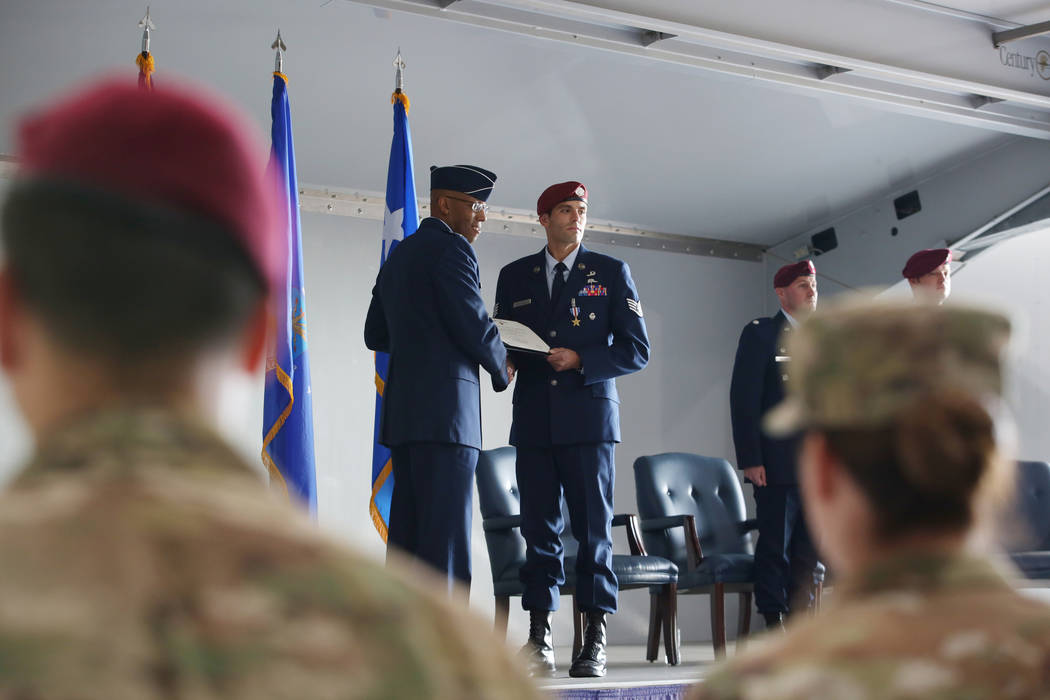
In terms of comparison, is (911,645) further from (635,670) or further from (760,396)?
(760,396)

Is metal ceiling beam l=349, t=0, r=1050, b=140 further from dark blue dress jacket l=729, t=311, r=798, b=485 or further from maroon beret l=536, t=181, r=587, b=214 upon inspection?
dark blue dress jacket l=729, t=311, r=798, b=485

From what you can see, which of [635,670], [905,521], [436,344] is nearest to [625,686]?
[635,670]

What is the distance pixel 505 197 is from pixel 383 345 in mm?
3033

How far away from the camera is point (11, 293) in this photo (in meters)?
0.58

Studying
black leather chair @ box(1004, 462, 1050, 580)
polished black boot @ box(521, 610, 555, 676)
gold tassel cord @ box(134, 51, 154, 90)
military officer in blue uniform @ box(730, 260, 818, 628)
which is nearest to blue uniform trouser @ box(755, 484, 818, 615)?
military officer in blue uniform @ box(730, 260, 818, 628)

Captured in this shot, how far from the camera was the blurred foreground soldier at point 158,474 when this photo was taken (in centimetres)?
49

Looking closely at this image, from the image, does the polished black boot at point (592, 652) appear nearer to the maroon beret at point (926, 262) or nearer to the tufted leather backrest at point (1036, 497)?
the maroon beret at point (926, 262)

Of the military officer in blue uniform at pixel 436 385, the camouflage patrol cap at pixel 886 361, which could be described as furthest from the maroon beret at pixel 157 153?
the military officer in blue uniform at pixel 436 385

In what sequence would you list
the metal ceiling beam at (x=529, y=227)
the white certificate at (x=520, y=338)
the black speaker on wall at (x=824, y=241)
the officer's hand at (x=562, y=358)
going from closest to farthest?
the white certificate at (x=520, y=338) < the officer's hand at (x=562, y=358) < the metal ceiling beam at (x=529, y=227) < the black speaker on wall at (x=824, y=241)

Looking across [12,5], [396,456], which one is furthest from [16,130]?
[12,5]

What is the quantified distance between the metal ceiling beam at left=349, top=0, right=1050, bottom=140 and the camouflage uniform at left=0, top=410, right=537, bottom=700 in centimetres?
386

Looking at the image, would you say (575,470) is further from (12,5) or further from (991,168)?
(991,168)

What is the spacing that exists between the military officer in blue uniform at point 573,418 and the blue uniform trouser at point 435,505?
45cm

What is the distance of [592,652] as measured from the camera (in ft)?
11.9
